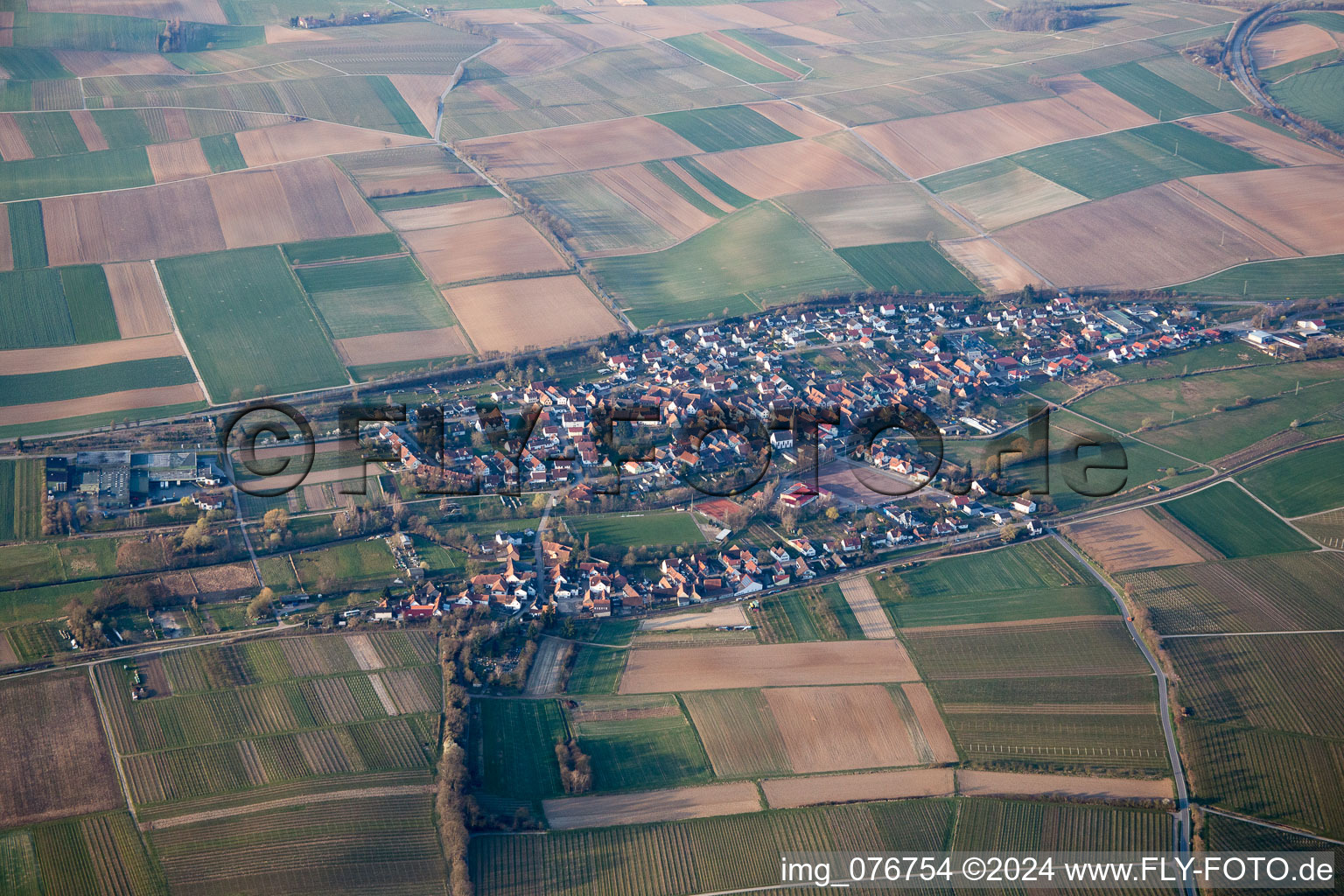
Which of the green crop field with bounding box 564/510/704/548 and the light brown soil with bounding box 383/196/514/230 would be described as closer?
the green crop field with bounding box 564/510/704/548

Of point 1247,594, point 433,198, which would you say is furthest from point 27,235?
point 1247,594

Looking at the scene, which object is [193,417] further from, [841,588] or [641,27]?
[641,27]

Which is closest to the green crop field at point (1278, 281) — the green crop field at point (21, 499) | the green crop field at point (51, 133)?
the green crop field at point (21, 499)

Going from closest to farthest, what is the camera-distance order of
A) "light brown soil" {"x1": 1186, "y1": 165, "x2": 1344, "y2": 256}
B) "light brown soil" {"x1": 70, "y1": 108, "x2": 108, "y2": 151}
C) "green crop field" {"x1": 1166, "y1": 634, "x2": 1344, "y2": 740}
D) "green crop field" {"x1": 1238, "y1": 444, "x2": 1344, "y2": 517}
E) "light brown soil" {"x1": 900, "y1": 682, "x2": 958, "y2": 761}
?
"light brown soil" {"x1": 900, "y1": 682, "x2": 958, "y2": 761} → "green crop field" {"x1": 1166, "y1": 634, "x2": 1344, "y2": 740} → "green crop field" {"x1": 1238, "y1": 444, "x2": 1344, "y2": 517} → "light brown soil" {"x1": 1186, "y1": 165, "x2": 1344, "y2": 256} → "light brown soil" {"x1": 70, "y1": 108, "x2": 108, "y2": 151}

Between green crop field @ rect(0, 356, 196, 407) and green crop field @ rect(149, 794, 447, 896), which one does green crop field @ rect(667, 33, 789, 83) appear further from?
green crop field @ rect(149, 794, 447, 896)

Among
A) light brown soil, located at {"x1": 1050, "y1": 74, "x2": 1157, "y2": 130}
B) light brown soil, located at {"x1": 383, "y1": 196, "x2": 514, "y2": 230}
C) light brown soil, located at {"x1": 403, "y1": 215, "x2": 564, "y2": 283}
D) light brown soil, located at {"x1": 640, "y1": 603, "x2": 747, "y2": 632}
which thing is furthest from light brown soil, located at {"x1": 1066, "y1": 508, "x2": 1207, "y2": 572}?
light brown soil, located at {"x1": 1050, "y1": 74, "x2": 1157, "y2": 130}

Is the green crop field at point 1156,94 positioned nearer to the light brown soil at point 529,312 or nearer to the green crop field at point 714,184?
the green crop field at point 714,184

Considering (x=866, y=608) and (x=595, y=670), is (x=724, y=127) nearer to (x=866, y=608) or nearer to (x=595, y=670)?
(x=866, y=608)
